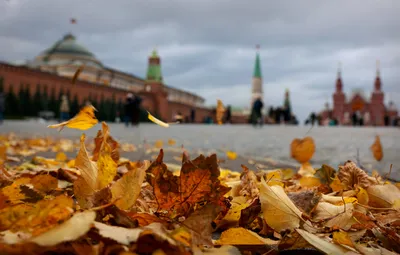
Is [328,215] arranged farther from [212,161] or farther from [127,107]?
[127,107]

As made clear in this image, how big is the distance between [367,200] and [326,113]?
83.3m

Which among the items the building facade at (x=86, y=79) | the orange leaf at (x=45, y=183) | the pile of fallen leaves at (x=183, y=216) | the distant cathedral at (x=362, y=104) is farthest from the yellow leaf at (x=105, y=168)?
the distant cathedral at (x=362, y=104)

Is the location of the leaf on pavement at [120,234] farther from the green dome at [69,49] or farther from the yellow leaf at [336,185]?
the green dome at [69,49]

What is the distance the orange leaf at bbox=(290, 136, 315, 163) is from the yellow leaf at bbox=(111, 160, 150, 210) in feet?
4.13

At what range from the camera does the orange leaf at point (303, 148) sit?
2.14 metres

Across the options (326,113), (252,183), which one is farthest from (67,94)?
(326,113)

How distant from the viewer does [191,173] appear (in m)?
1.02

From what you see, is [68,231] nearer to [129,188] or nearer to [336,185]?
[129,188]

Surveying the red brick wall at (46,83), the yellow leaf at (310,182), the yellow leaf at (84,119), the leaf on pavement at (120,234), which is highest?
the red brick wall at (46,83)

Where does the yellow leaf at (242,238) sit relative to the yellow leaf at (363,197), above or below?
below

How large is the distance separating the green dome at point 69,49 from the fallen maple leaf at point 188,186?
197 feet

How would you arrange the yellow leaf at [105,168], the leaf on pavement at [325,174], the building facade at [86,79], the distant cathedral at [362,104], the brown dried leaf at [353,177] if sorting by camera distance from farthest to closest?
1. the distant cathedral at [362,104]
2. the building facade at [86,79]
3. the leaf on pavement at [325,174]
4. the brown dried leaf at [353,177]
5. the yellow leaf at [105,168]

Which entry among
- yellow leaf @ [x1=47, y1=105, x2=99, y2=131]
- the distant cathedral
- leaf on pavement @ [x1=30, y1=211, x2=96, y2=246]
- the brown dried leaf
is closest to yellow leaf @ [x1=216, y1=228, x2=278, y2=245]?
leaf on pavement @ [x1=30, y1=211, x2=96, y2=246]

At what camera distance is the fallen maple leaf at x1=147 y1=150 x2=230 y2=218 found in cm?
103
